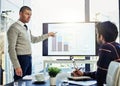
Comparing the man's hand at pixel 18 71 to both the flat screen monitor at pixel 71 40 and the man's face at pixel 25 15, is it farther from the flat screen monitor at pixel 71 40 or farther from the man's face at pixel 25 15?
the flat screen monitor at pixel 71 40

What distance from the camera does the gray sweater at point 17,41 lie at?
2.86 metres

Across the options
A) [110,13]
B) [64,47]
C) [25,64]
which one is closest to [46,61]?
[64,47]

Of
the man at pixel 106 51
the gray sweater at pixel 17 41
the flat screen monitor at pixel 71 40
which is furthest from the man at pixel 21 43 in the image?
the man at pixel 106 51

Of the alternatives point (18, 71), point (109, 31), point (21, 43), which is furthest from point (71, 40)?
point (109, 31)

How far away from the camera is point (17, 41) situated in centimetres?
297

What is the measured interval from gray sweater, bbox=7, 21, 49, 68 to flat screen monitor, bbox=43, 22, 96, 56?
862 mm

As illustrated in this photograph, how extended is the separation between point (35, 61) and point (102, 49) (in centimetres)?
329

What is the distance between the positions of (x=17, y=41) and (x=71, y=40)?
1.23m

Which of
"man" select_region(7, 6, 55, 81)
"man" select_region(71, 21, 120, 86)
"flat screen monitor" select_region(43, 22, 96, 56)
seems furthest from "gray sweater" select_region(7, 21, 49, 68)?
"man" select_region(71, 21, 120, 86)

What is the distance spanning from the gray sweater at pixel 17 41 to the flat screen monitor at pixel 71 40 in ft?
2.83

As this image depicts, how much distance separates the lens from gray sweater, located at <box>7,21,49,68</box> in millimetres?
2859

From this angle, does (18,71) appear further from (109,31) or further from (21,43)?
(109,31)

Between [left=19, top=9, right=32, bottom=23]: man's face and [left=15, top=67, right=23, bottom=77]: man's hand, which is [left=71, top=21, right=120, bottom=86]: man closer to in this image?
[left=15, top=67, right=23, bottom=77]: man's hand

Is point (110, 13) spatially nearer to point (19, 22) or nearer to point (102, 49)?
point (19, 22)
